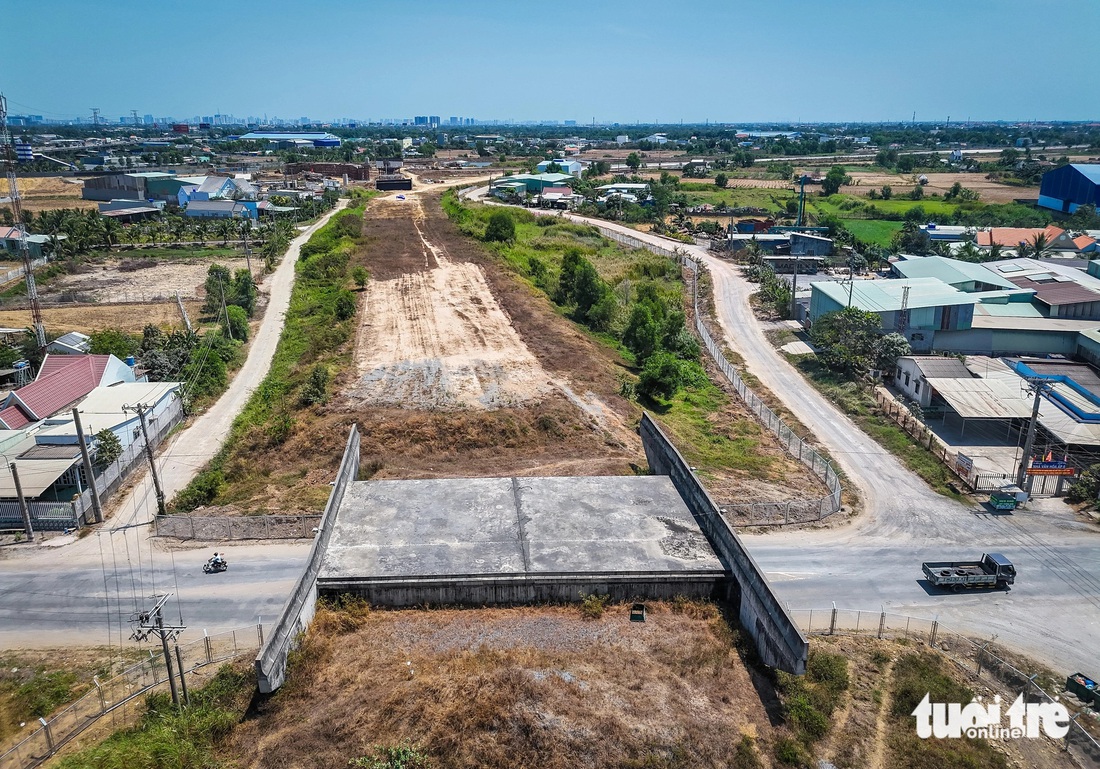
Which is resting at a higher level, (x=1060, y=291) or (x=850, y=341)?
(x=1060, y=291)

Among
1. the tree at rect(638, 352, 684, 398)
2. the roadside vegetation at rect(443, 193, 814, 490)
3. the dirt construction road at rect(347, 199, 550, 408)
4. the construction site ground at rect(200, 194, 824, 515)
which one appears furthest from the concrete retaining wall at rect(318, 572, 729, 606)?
the tree at rect(638, 352, 684, 398)

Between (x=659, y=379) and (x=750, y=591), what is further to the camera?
(x=659, y=379)

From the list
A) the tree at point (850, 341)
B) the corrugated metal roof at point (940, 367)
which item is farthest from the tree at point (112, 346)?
the corrugated metal roof at point (940, 367)

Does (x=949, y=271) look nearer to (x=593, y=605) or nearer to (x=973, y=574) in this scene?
(x=973, y=574)

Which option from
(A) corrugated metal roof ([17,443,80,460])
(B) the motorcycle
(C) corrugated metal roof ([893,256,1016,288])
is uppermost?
(C) corrugated metal roof ([893,256,1016,288])

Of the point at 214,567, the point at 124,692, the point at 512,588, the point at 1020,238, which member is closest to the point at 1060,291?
the point at 1020,238

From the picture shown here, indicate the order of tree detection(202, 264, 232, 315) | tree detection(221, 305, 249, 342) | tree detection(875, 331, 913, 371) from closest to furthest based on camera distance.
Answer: tree detection(875, 331, 913, 371) < tree detection(221, 305, 249, 342) < tree detection(202, 264, 232, 315)

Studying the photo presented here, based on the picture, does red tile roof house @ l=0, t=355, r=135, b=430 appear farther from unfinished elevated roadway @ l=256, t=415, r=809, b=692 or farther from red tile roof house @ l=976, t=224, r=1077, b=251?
red tile roof house @ l=976, t=224, r=1077, b=251

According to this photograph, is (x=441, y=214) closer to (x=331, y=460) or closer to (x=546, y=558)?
(x=331, y=460)
